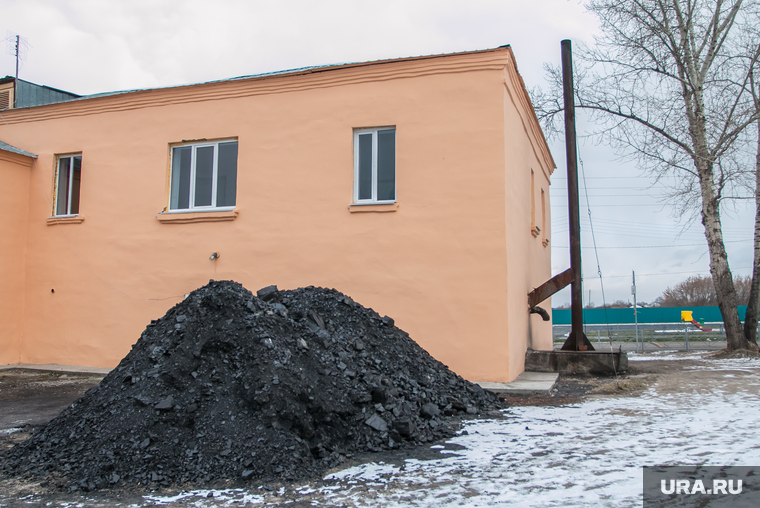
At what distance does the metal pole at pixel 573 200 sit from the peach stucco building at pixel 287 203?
2.58 ft

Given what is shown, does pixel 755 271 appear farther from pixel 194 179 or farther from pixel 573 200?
pixel 194 179

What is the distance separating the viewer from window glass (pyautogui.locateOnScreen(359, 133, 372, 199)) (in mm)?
9320

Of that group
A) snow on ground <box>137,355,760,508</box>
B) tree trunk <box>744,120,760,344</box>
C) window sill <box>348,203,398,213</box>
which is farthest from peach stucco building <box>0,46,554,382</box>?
tree trunk <box>744,120,760,344</box>

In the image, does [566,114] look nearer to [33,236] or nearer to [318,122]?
[318,122]

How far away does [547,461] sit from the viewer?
4.42 metres

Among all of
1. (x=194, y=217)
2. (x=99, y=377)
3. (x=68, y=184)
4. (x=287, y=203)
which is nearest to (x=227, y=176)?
(x=194, y=217)

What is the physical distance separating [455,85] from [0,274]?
9149 millimetres

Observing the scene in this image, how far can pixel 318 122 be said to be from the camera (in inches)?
376

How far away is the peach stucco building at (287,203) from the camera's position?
8.61m

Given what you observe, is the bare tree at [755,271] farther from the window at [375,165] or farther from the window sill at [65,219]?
the window sill at [65,219]

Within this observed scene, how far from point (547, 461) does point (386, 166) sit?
5.86 metres

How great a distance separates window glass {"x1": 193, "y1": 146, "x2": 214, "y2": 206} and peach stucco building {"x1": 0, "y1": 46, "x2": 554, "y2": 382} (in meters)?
0.03

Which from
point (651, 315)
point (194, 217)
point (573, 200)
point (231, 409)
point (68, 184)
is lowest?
point (231, 409)

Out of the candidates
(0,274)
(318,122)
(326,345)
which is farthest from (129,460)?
(0,274)
